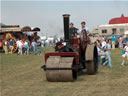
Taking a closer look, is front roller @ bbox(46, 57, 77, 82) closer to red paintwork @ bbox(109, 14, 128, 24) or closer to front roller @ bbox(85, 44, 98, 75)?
front roller @ bbox(85, 44, 98, 75)

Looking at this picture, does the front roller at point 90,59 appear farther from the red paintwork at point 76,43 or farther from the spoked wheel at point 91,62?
the red paintwork at point 76,43

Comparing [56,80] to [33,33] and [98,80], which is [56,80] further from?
[33,33]

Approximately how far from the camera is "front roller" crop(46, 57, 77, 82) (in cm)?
741

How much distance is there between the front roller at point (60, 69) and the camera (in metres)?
7.41

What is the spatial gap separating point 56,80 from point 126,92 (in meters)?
2.23

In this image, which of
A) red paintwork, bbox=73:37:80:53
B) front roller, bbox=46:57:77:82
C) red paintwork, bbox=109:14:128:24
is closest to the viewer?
front roller, bbox=46:57:77:82

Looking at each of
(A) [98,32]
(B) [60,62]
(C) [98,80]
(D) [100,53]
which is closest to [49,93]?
(B) [60,62]

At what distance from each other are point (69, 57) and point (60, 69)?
509mm

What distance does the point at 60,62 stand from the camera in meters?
7.59

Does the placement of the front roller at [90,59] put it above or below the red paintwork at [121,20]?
below

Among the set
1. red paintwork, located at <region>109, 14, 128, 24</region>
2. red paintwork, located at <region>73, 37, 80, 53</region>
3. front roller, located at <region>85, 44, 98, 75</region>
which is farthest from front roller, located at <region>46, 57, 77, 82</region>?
red paintwork, located at <region>109, 14, 128, 24</region>

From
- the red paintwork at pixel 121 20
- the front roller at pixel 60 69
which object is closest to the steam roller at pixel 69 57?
the front roller at pixel 60 69

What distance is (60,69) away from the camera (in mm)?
7434

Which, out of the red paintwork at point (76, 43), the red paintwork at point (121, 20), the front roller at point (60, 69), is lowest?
the front roller at point (60, 69)
